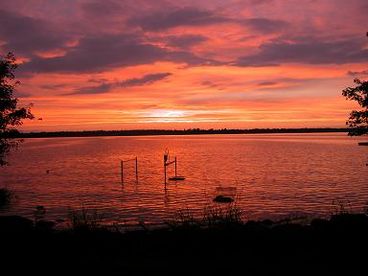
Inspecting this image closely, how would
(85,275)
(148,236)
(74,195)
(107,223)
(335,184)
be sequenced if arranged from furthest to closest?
(335,184)
(74,195)
(107,223)
(148,236)
(85,275)

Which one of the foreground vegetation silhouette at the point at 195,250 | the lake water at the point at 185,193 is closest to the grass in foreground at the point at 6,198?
the lake water at the point at 185,193

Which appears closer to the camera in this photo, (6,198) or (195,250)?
(195,250)

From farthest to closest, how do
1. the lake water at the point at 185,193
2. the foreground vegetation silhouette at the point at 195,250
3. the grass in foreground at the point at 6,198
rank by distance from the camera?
the grass in foreground at the point at 6,198 < the lake water at the point at 185,193 < the foreground vegetation silhouette at the point at 195,250

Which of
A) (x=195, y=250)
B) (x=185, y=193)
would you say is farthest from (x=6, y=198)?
(x=195, y=250)

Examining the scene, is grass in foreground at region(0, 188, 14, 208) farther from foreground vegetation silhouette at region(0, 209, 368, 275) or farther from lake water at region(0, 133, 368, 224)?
foreground vegetation silhouette at region(0, 209, 368, 275)

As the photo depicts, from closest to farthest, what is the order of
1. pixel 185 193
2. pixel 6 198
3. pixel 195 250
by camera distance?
pixel 195 250 → pixel 6 198 → pixel 185 193

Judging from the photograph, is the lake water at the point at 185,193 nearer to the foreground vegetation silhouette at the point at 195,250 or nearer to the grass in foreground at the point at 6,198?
the grass in foreground at the point at 6,198

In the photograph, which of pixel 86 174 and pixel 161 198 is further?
pixel 86 174

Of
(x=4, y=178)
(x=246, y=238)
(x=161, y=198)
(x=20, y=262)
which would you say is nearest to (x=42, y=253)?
(x=20, y=262)

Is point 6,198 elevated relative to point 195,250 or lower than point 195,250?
lower

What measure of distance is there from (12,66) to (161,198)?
72.3 feet

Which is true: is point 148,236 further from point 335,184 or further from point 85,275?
point 335,184

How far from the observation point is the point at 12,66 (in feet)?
144

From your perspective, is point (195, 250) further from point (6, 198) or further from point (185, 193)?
point (6, 198)
